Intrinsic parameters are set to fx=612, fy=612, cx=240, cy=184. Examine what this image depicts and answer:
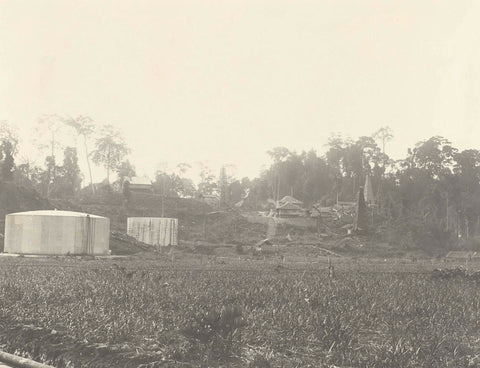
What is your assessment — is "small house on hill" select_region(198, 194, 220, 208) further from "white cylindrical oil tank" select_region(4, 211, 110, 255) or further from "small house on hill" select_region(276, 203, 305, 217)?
"white cylindrical oil tank" select_region(4, 211, 110, 255)

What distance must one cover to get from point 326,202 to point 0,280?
93.1m

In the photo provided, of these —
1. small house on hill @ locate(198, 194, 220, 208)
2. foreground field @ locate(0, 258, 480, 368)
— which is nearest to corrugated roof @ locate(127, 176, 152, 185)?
small house on hill @ locate(198, 194, 220, 208)

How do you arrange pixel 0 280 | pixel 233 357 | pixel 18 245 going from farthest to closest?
1. pixel 18 245
2. pixel 0 280
3. pixel 233 357

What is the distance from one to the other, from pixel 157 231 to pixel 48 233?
17526mm

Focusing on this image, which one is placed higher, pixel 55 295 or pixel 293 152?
pixel 293 152

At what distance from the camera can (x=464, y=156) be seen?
9469 cm

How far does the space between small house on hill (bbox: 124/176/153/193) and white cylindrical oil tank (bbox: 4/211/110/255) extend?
4498 cm

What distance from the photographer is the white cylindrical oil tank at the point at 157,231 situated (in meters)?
65.1

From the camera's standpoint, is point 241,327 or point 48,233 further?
point 48,233

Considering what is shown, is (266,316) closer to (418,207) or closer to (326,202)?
(418,207)

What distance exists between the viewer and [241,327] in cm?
1006

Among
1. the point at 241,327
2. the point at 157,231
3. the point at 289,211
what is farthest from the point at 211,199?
the point at 241,327

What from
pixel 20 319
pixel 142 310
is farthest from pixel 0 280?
pixel 142 310

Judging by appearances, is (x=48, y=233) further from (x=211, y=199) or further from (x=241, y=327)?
(x=211, y=199)
